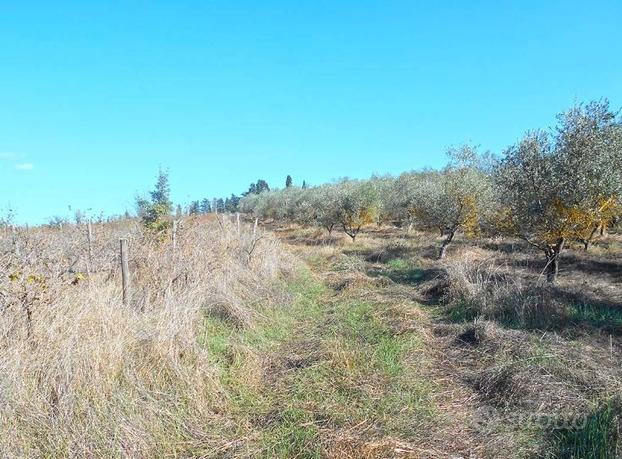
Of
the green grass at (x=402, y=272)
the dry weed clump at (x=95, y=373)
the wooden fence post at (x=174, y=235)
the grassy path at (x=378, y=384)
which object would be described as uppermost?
the wooden fence post at (x=174, y=235)

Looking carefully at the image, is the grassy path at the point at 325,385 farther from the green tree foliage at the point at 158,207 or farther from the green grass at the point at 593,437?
the green tree foliage at the point at 158,207

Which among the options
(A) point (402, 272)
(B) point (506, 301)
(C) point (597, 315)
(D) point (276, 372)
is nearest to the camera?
(D) point (276, 372)

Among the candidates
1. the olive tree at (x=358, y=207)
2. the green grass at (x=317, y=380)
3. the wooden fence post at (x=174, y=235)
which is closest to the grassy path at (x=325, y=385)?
the green grass at (x=317, y=380)

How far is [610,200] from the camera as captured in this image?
35.1ft

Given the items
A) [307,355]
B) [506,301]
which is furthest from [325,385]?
[506,301]

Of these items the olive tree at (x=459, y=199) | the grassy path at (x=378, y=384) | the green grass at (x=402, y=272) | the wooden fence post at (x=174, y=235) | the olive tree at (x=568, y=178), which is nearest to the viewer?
the grassy path at (x=378, y=384)

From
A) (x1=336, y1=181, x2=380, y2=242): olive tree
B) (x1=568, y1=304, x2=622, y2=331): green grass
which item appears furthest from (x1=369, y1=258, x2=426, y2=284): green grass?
(x1=336, y1=181, x2=380, y2=242): olive tree

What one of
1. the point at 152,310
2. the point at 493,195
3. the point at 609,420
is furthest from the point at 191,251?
the point at 493,195

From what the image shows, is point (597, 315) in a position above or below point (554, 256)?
below

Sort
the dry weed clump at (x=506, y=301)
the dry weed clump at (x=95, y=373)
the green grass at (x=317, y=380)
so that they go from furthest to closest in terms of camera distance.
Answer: the dry weed clump at (x=506, y=301)
the green grass at (x=317, y=380)
the dry weed clump at (x=95, y=373)

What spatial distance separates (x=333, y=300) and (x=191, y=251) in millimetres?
3850

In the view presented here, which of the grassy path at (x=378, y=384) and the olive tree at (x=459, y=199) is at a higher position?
the olive tree at (x=459, y=199)

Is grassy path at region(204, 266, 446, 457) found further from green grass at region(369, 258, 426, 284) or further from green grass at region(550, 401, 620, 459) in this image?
green grass at region(369, 258, 426, 284)

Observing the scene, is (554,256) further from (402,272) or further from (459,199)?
Answer: (459,199)
